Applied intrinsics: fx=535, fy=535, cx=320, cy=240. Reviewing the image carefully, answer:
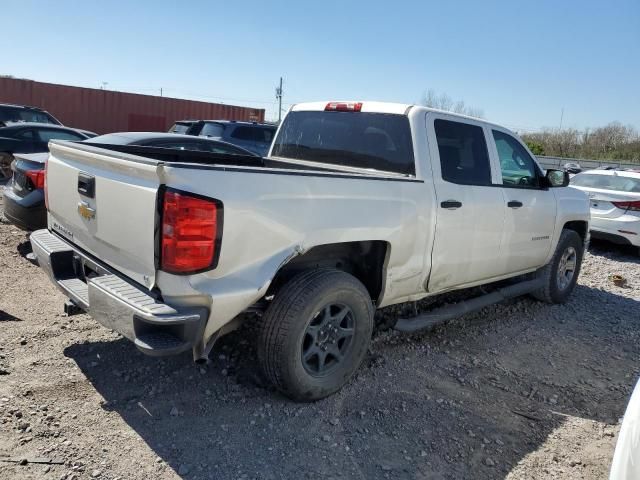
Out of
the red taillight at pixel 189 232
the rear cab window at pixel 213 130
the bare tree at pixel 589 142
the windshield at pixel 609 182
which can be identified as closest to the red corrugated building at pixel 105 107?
the rear cab window at pixel 213 130

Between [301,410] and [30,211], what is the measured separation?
3953 mm

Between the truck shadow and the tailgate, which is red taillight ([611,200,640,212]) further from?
the tailgate

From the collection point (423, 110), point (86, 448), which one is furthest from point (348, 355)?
point (423, 110)

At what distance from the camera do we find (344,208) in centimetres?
327

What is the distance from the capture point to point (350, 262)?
12.5ft

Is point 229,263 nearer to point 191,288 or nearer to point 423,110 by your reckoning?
point 191,288

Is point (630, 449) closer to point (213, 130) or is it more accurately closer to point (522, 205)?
point (522, 205)

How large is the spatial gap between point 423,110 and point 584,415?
2417 millimetres

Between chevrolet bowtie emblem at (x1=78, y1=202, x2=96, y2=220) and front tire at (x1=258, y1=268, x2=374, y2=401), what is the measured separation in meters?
1.19

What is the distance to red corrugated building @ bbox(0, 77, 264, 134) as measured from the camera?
66.2 feet

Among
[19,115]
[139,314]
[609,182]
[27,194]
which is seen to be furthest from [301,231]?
[19,115]

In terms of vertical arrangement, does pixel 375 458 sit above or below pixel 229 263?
below

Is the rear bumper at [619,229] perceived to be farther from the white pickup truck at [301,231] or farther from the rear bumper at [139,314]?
the rear bumper at [139,314]

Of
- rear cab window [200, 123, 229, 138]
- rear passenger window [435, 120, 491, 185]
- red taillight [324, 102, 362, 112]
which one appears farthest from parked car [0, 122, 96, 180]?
rear passenger window [435, 120, 491, 185]
